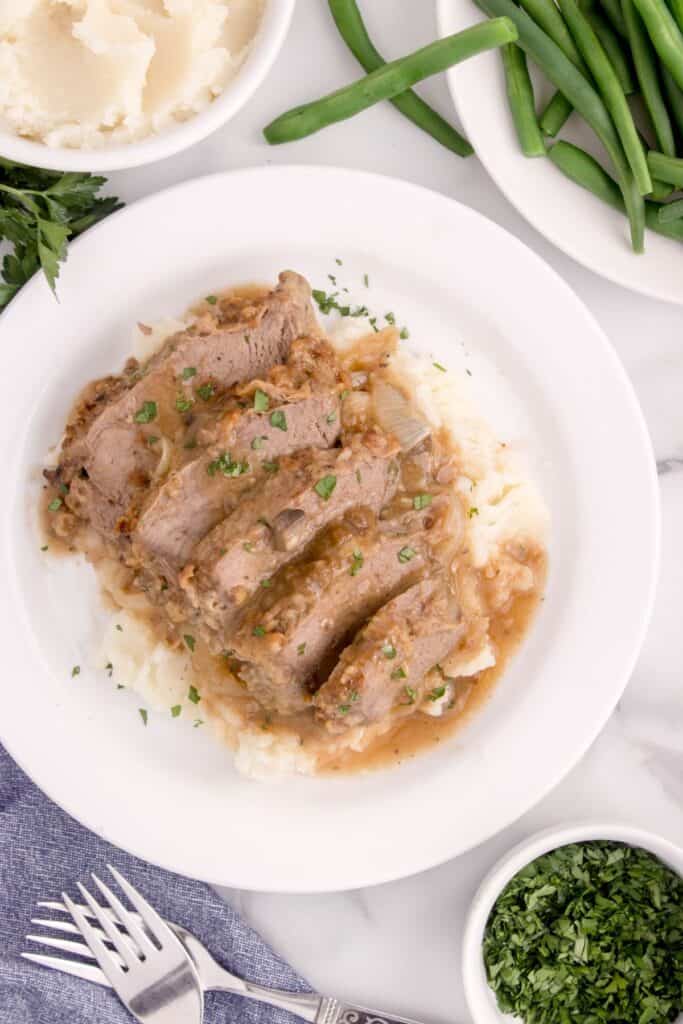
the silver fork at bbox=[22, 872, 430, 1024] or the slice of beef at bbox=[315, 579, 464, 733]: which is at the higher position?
the slice of beef at bbox=[315, 579, 464, 733]

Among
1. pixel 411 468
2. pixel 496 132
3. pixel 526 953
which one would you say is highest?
pixel 496 132

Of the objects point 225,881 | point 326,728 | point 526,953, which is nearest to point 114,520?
point 326,728

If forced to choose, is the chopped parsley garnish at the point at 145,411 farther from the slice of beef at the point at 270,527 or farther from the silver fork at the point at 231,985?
the silver fork at the point at 231,985

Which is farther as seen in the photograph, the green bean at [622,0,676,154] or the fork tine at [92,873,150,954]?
the fork tine at [92,873,150,954]

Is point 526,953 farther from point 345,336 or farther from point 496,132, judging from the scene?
point 496,132

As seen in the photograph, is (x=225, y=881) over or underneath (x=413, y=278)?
underneath

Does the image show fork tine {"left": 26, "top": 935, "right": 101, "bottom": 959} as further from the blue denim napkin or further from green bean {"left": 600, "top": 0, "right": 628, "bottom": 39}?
green bean {"left": 600, "top": 0, "right": 628, "bottom": 39}

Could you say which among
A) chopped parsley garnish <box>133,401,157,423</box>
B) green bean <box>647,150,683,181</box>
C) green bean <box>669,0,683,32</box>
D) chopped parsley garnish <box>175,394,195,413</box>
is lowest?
green bean <box>647,150,683,181</box>

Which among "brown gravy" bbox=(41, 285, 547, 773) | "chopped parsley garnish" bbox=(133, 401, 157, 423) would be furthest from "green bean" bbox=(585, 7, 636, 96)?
"chopped parsley garnish" bbox=(133, 401, 157, 423)
